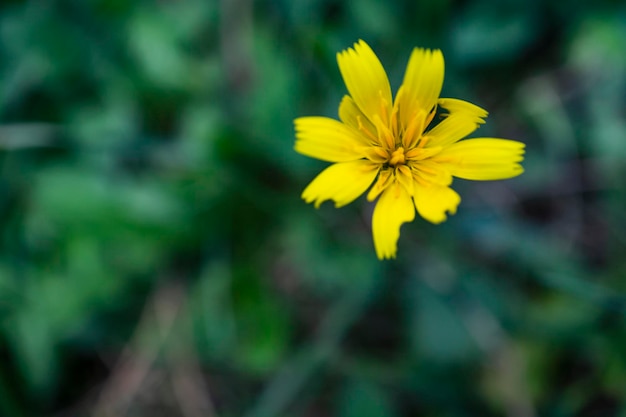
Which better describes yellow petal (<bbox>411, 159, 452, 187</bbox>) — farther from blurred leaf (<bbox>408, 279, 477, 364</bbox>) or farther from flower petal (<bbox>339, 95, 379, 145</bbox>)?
blurred leaf (<bbox>408, 279, 477, 364</bbox>)

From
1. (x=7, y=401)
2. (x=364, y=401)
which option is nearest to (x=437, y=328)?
(x=364, y=401)

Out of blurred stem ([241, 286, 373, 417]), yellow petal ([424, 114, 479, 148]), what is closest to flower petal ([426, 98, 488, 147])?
yellow petal ([424, 114, 479, 148])

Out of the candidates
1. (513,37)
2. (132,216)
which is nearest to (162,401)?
(132,216)

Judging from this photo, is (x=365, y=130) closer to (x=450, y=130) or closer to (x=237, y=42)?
(x=450, y=130)

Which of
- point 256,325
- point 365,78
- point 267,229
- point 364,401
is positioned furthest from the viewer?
point 267,229

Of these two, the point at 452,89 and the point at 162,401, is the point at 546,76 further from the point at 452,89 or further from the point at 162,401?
the point at 162,401

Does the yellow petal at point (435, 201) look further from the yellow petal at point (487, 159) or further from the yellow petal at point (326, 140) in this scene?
the yellow petal at point (326, 140)
